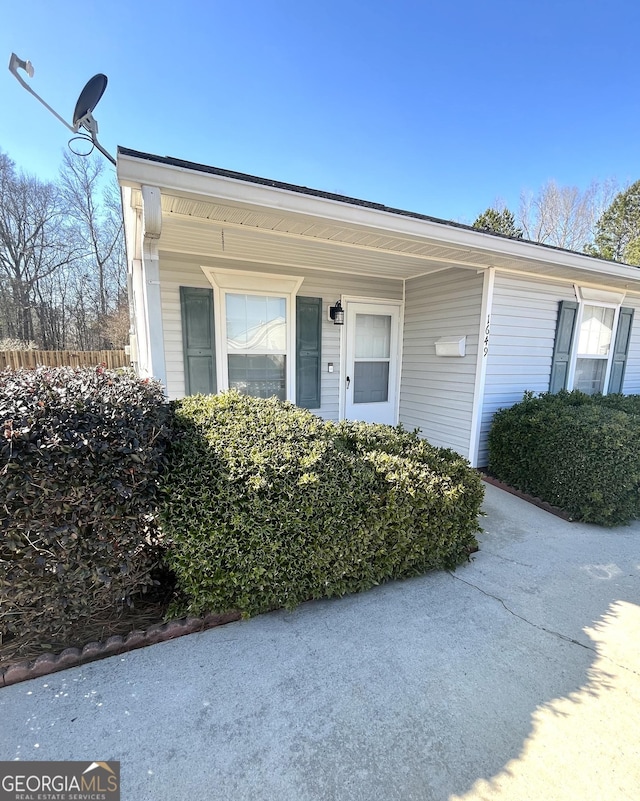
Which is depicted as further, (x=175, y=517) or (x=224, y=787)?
(x=175, y=517)

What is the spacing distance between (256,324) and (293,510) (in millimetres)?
2939

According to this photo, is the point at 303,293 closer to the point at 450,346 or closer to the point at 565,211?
the point at 450,346

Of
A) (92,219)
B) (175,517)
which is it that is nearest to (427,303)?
(175,517)

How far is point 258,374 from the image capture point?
4.48m

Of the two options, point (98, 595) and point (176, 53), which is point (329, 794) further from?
point (176, 53)

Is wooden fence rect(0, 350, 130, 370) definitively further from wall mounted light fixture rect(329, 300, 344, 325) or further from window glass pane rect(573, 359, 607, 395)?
window glass pane rect(573, 359, 607, 395)

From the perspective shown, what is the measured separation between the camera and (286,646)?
1824 mm

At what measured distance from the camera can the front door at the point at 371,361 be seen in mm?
5047

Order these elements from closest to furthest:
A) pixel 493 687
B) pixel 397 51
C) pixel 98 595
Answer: pixel 493 687 → pixel 98 595 → pixel 397 51

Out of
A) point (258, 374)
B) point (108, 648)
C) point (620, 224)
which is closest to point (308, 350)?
point (258, 374)

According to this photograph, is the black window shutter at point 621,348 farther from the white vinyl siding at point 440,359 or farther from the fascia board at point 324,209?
the white vinyl siding at point 440,359

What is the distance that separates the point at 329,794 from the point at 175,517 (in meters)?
1.23

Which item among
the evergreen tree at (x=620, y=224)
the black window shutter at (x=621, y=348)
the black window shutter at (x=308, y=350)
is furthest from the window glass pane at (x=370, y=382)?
the evergreen tree at (x=620, y=224)

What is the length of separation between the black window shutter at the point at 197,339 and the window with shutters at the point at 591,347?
4.47 m
